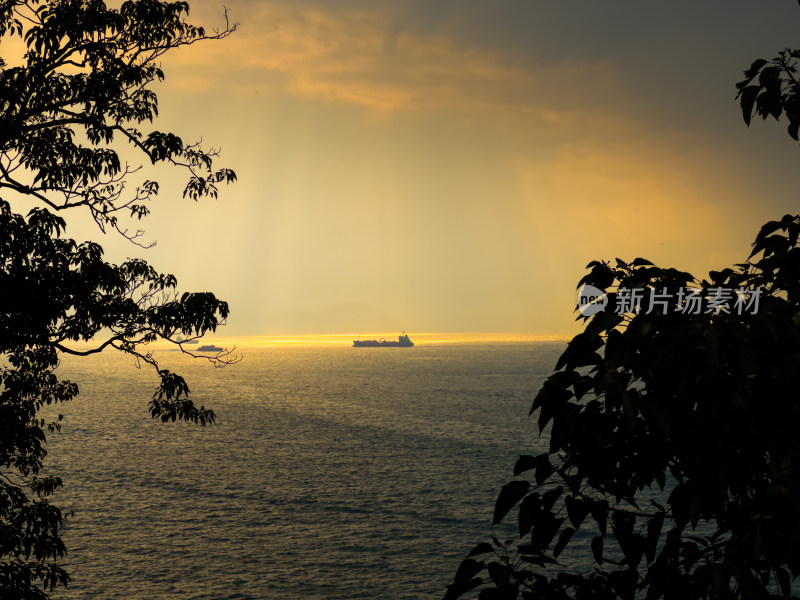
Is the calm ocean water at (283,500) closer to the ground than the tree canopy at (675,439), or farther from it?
closer to the ground

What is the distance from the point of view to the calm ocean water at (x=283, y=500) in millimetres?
43281

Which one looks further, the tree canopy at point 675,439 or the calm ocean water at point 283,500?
the calm ocean water at point 283,500

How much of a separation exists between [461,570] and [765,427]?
152 cm

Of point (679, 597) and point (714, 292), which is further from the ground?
point (714, 292)

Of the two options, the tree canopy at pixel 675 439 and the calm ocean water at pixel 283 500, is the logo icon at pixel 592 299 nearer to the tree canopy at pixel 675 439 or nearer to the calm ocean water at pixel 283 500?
the tree canopy at pixel 675 439

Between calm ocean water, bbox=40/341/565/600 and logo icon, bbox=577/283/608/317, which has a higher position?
logo icon, bbox=577/283/608/317

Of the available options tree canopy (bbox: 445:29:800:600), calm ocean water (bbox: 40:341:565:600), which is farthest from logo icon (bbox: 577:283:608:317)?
calm ocean water (bbox: 40:341:565:600)

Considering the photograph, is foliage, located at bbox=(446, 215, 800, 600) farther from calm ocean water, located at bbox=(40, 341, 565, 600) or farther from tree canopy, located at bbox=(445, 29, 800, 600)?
calm ocean water, located at bbox=(40, 341, 565, 600)

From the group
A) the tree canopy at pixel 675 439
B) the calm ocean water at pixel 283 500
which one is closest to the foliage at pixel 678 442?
the tree canopy at pixel 675 439

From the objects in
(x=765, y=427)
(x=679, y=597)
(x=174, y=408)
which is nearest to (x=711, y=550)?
(x=679, y=597)

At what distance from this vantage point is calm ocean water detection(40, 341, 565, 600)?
142 ft

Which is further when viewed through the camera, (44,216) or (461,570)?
(44,216)

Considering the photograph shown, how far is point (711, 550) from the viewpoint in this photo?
305 centimetres

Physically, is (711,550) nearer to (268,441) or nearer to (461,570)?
(461,570)
